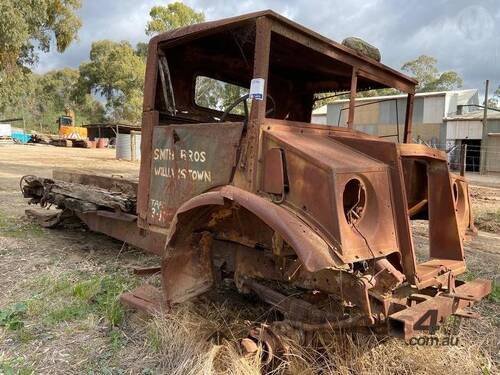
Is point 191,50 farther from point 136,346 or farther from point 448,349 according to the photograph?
point 448,349

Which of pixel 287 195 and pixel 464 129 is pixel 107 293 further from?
pixel 464 129

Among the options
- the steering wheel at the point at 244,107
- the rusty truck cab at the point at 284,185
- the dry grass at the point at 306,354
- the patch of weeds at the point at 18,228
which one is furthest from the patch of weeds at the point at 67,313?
the patch of weeds at the point at 18,228

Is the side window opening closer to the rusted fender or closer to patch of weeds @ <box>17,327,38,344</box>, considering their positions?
the rusted fender

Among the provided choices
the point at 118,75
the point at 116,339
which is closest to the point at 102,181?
the point at 116,339

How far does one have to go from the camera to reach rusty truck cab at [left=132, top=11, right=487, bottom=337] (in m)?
2.69

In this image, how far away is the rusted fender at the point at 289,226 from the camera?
240 centimetres

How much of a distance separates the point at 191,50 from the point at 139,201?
1.41 metres

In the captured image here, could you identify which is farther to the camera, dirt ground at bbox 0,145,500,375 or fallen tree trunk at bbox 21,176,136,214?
fallen tree trunk at bbox 21,176,136,214

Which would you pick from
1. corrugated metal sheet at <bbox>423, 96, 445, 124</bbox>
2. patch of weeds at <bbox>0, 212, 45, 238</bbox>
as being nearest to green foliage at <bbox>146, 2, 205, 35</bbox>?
corrugated metal sheet at <bbox>423, 96, 445, 124</bbox>

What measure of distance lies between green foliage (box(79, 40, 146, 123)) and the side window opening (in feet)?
121

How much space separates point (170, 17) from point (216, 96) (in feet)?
→ 96.0

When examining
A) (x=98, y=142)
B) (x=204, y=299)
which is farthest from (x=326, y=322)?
(x=98, y=142)

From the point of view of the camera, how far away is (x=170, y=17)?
3197cm

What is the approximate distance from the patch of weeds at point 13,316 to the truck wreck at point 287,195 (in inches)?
35.3
